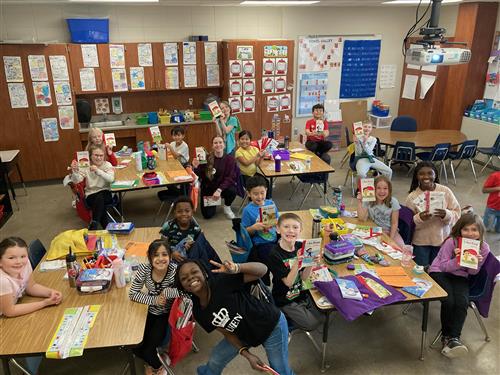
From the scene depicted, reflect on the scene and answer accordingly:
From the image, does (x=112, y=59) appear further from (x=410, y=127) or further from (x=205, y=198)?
(x=410, y=127)

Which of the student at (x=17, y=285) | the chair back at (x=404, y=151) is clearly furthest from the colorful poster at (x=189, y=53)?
the student at (x=17, y=285)

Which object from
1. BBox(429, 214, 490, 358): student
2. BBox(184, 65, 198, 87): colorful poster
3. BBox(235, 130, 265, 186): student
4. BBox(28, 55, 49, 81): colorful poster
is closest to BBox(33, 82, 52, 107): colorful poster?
BBox(28, 55, 49, 81): colorful poster

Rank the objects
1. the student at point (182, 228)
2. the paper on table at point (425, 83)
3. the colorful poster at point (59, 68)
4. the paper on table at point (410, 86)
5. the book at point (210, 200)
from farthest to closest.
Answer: the paper on table at point (410, 86)
the paper on table at point (425, 83)
the colorful poster at point (59, 68)
the book at point (210, 200)
the student at point (182, 228)

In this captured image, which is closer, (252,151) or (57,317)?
(57,317)

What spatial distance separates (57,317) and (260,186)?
6.67ft

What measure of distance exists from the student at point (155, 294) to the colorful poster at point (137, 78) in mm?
5380

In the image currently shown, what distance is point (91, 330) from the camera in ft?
8.76

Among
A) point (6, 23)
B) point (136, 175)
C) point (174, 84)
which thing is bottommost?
point (136, 175)

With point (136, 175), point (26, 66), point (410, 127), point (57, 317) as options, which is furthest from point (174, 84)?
point (57, 317)

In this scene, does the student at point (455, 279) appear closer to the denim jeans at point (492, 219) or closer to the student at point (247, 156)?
the denim jeans at point (492, 219)

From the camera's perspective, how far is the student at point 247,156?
5891 mm

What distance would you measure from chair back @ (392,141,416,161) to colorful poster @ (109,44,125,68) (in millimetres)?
5100

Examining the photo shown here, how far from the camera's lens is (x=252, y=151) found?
6012 millimetres

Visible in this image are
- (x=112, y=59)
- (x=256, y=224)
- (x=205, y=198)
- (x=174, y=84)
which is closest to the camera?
(x=256, y=224)
